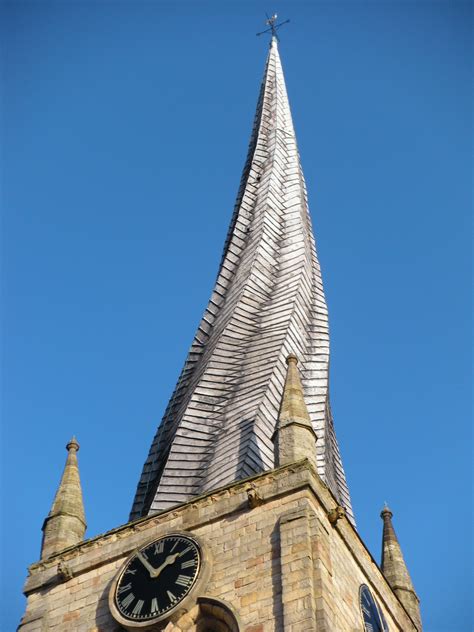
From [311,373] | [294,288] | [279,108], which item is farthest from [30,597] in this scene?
[279,108]

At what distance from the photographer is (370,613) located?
37.0 meters

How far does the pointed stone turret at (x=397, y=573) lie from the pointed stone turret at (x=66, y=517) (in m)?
7.88

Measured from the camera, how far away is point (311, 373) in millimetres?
45312

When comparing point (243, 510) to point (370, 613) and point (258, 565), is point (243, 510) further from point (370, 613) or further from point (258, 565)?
point (370, 613)

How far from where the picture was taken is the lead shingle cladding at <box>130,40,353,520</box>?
41.9 meters

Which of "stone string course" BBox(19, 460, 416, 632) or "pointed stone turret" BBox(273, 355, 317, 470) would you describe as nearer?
"stone string course" BBox(19, 460, 416, 632)

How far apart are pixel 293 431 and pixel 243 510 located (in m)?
2.50

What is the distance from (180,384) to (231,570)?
11.9m

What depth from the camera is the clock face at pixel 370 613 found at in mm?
36469

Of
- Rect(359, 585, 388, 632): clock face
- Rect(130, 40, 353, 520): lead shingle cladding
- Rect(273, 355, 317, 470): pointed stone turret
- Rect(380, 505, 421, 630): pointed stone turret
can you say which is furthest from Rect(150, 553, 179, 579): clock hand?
Rect(380, 505, 421, 630): pointed stone turret

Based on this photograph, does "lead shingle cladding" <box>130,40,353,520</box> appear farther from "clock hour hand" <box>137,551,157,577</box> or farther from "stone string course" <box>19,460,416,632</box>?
"clock hour hand" <box>137,551,157,577</box>

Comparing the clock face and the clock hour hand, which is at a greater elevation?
the clock hour hand

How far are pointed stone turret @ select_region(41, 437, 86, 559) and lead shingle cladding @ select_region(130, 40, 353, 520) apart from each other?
5.82 ft

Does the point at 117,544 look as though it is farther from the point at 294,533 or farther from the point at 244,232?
the point at 244,232
